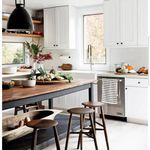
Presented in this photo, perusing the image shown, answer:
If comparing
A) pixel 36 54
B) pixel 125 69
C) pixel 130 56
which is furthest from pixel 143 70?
pixel 36 54

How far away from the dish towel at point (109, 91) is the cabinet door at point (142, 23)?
0.97 metres

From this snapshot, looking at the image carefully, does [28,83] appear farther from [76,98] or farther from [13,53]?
[13,53]

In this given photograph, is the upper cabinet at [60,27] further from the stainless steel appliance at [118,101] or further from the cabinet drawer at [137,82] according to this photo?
the cabinet drawer at [137,82]

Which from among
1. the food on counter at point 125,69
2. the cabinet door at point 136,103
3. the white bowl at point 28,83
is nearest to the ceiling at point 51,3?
the food on counter at point 125,69

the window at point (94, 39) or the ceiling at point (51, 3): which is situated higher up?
the ceiling at point (51, 3)

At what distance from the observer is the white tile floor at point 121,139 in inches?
151

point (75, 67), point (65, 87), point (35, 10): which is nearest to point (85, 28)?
point (75, 67)

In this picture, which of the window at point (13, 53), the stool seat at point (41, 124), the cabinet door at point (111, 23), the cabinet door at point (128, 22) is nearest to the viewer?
the stool seat at point (41, 124)

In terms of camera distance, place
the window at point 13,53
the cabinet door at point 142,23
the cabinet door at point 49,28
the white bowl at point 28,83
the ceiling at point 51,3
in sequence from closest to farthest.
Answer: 1. the white bowl at point 28,83
2. the cabinet door at point 142,23
3. the ceiling at point 51,3
4. the window at point 13,53
5. the cabinet door at point 49,28

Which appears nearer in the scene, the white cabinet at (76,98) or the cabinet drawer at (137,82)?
the cabinet drawer at (137,82)

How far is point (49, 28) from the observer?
6.48m

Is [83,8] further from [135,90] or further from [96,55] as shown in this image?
[135,90]

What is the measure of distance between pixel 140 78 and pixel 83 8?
2431 millimetres

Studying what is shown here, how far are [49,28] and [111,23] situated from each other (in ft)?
5.78
